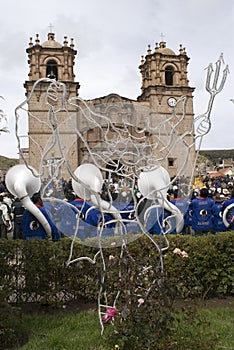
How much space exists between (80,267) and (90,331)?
960mm

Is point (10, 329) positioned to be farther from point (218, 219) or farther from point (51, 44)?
point (51, 44)

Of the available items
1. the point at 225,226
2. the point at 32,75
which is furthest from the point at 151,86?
the point at 225,226

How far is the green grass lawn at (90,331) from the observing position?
3.58 meters

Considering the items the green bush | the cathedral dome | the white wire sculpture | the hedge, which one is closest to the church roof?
the cathedral dome

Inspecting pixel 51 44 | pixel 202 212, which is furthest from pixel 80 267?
pixel 51 44

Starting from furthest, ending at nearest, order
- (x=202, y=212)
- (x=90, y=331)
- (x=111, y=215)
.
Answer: (x=202, y=212), (x=111, y=215), (x=90, y=331)

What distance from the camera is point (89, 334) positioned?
164 inches

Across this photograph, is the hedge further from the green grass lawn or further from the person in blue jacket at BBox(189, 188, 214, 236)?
the person in blue jacket at BBox(189, 188, 214, 236)

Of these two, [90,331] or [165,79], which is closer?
[90,331]

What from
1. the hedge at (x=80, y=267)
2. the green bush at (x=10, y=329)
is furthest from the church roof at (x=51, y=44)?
the green bush at (x=10, y=329)

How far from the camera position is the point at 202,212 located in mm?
7789

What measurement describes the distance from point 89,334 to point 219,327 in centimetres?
153

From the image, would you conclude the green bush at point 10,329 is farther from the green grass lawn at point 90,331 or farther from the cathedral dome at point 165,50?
the cathedral dome at point 165,50

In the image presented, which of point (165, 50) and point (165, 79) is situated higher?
point (165, 50)
